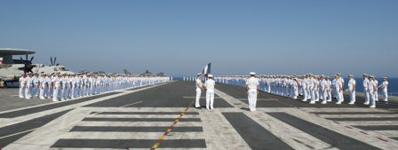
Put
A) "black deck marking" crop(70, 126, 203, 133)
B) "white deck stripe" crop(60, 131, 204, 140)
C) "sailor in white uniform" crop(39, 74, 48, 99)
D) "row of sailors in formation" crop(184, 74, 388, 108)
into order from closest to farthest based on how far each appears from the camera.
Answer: "white deck stripe" crop(60, 131, 204, 140) < "black deck marking" crop(70, 126, 203, 133) < "row of sailors in formation" crop(184, 74, 388, 108) < "sailor in white uniform" crop(39, 74, 48, 99)

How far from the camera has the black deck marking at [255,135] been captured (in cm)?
816

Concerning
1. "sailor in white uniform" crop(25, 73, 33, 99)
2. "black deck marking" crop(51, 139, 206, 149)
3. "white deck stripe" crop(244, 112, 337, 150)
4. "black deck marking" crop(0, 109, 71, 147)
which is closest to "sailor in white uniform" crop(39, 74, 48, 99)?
"sailor in white uniform" crop(25, 73, 33, 99)

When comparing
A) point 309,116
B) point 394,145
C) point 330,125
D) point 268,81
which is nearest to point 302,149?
point 394,145

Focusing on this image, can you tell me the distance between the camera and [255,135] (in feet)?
31.4

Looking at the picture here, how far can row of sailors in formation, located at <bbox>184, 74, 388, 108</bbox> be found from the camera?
2038 centimetres

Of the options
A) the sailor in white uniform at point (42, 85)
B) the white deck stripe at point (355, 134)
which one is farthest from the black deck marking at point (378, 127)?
the sailor in white uniform at point (42, 85)

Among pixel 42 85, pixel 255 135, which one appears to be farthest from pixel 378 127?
pixel 42 85

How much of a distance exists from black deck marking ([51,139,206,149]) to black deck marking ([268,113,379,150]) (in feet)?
10.5

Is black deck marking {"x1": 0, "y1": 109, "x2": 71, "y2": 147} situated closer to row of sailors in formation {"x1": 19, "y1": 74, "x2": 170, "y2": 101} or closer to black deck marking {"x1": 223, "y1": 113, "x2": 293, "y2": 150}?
black deck marking {"x1": 223, "y1": 113, "x2": 293, "y2": 150}

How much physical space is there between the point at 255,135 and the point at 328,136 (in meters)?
1.95

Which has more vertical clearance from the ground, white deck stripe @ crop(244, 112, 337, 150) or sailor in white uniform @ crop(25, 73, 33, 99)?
sailor in white uniform @ crop(25, 73, 33, 99)

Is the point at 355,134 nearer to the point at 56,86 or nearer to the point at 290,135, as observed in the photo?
the point at 290,135

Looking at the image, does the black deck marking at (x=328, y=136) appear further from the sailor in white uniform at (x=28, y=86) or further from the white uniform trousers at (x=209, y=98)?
the sailor in white uniform at (x=28, y=86)

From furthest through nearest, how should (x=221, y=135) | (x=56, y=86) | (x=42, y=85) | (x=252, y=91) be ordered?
(x=42, y=85) → (x=56, y=86) → (x=252, y=91) → (x=221, y=135)
